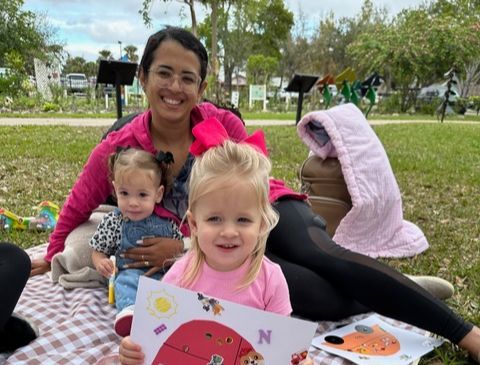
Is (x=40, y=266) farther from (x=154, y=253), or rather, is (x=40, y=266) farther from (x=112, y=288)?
(x=154, y=253)

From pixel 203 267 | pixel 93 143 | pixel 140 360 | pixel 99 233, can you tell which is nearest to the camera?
pixel 140 360

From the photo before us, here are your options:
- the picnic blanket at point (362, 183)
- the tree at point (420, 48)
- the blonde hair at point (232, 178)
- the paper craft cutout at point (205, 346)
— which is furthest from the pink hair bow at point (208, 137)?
the tree at point (420, 48)

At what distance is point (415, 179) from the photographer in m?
6.28

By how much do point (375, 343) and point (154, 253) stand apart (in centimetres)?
114

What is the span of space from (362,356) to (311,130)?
6.00 ft

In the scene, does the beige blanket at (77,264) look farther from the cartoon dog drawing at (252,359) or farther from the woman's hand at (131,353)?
the cartoon dog drawing at (252,359)

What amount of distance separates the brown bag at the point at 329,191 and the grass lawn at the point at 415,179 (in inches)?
19.5

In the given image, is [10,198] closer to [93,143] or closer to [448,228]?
[93,143]

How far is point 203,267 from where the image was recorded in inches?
75.9

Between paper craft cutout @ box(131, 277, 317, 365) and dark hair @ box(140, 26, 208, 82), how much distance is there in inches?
57.1

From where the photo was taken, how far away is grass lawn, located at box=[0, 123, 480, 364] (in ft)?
11.4

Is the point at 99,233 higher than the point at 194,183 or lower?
lower

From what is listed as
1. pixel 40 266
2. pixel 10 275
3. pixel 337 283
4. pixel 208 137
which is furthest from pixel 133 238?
pixel 337 283

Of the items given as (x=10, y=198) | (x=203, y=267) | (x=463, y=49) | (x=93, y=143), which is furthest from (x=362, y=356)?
(x=463, y=49)
